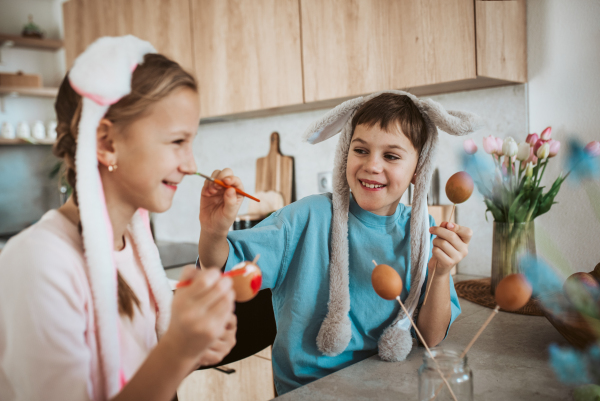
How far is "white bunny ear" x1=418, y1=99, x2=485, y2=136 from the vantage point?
1.01 m

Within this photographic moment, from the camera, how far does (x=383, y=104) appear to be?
3.55 feet

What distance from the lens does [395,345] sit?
0.99 metres

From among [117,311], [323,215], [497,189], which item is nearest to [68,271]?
[117,311]

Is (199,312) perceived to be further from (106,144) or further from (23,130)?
(23,130)

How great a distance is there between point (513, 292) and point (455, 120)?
469 mm

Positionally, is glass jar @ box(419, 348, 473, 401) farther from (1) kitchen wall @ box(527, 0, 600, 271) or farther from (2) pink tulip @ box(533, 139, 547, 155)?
(1) kitchen wall @ box(527, 0, 600, 271)

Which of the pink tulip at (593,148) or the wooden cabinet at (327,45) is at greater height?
the wooden cabinet at (327,45)

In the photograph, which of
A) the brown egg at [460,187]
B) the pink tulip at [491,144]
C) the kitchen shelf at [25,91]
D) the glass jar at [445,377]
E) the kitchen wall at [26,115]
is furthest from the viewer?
the kitchen wall at [26,115]

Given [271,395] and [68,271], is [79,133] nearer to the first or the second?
[68,271]

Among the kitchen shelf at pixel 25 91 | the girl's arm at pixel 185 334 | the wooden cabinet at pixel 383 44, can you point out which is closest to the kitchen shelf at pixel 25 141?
the kitchen shelf at pixel 25 91

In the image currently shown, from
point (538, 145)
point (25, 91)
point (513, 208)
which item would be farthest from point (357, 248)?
point (25, 91)

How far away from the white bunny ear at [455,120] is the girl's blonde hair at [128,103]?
630mm

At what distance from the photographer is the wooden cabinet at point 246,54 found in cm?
181

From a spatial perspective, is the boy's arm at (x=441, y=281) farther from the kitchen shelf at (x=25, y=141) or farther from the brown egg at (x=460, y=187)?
the kitchen shelf at (x=25, y=141)
